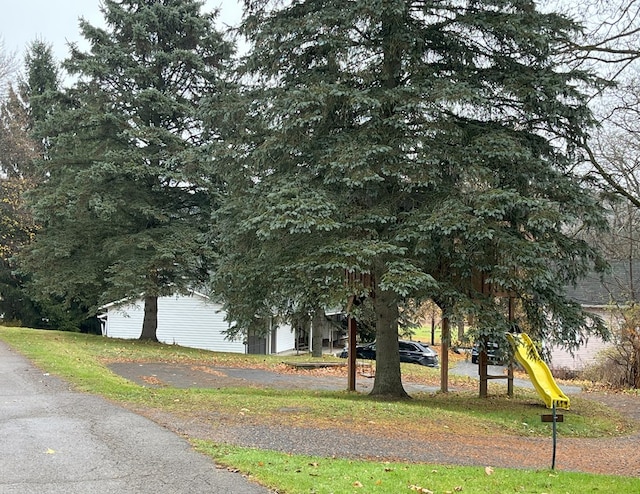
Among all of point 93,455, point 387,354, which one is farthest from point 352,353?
point 93,455

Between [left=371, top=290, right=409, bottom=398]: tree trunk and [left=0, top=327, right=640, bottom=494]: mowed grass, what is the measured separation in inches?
19.1

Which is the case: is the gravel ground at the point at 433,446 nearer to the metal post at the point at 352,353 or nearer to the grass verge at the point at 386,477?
the grass verge at the point at 386,477

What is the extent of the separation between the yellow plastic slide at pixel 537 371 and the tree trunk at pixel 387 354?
258cm

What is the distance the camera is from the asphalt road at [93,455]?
6.34 meters

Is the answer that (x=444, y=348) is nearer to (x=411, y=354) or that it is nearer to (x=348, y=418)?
(x=348, y=418)

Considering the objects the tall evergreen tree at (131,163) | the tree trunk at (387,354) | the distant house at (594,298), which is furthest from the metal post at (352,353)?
the distant house at (594,298)

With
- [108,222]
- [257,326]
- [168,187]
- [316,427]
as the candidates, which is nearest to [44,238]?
[108,222]

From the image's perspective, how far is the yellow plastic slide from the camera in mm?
14139

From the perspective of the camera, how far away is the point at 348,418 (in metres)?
10.8

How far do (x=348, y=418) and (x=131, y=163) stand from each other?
16.1m

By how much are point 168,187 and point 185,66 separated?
16.0ft

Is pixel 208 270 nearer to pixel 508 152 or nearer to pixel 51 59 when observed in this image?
pixel 508 152

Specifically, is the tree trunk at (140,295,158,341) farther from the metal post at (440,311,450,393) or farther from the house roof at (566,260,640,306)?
the house roof at (566,260,640,306)

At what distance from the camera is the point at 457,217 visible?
37.5ft
